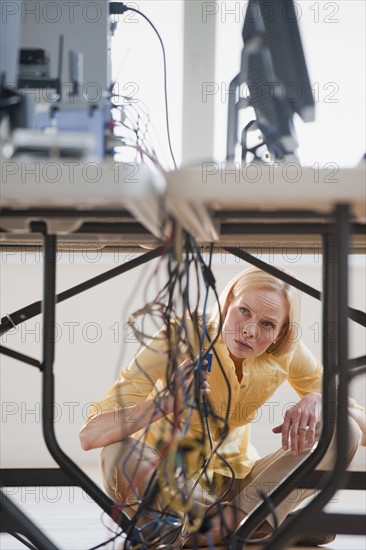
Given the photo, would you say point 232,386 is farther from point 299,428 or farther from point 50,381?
point 50,381

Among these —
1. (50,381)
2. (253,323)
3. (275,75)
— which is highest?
(275,75)

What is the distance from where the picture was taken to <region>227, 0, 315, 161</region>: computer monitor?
1.41 meters

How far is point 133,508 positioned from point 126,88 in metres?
1.91

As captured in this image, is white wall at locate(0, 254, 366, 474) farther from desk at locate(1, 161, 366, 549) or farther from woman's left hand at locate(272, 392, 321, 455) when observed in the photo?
desk at locate(1, 161, 366, 549)

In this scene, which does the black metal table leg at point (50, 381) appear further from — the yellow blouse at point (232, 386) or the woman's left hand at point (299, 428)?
the woman's left hand at point (299, 428)

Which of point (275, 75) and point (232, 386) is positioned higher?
point (275, 75)

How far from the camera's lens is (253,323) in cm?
183

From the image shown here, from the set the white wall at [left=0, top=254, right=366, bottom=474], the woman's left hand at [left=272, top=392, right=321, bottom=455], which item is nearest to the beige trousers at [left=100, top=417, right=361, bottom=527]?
the woman's left hand at [left=272, top=392, right=321, bottom=455]

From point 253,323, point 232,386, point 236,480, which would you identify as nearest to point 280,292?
point 253,323

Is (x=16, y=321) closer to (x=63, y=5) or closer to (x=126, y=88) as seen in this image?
(x=63, y=5)

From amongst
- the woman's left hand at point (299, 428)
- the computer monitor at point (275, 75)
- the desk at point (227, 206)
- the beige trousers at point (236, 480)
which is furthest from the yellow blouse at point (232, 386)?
the desk at point (227, 206)

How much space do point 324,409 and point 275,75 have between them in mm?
670

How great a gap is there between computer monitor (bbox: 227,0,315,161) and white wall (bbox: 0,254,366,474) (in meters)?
1.58

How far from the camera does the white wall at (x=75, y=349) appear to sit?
2.99 meters
